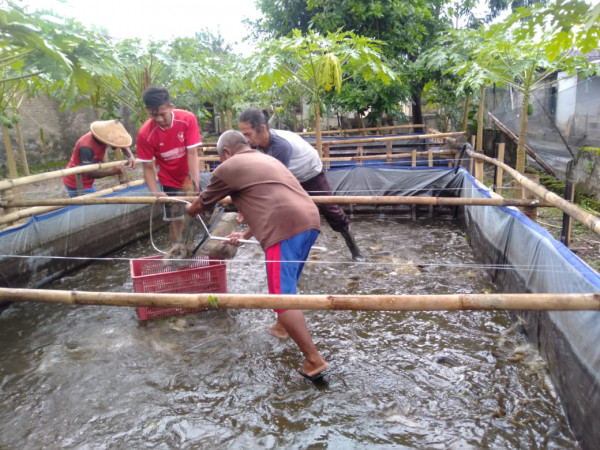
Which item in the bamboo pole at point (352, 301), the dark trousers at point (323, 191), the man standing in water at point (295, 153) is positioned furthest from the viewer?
the dark trousers at point (323, 191)

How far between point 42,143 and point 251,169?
12.7m

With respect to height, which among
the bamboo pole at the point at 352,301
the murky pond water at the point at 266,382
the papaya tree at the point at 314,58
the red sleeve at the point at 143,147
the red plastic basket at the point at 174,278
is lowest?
the murky pond water at the point at 266,382

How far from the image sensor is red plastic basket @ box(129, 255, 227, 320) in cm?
386

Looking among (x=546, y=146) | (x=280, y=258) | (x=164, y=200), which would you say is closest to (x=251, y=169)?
(x=280, y=258)

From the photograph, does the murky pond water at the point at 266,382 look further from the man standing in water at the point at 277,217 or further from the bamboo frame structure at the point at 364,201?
the bamboo frame structure at the point at 364,201

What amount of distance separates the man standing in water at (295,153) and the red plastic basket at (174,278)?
1180 millimetres

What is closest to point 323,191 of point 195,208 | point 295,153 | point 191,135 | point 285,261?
point 295,153

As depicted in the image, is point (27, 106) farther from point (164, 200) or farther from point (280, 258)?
point (280, 258)

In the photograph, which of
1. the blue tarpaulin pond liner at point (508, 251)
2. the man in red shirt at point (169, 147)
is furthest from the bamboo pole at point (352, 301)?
the man in red shirt at point (169, 147)

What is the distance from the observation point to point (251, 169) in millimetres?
2904

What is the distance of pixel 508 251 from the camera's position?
4.01 meters

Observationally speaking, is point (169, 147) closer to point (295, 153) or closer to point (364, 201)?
point (295, 153)

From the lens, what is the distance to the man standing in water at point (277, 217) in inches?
113

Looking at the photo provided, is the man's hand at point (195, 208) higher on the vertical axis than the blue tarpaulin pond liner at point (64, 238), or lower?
higher
